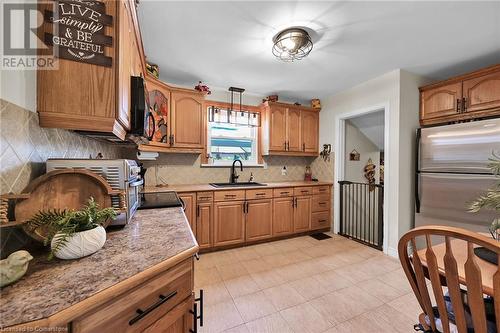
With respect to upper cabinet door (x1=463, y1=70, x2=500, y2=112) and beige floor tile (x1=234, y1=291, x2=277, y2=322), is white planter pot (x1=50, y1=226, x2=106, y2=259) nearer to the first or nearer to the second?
beige floor tile (x1=234, y1=291, x2=277, y2=322)

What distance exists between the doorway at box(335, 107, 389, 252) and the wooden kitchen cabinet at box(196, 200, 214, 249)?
2.21 metres

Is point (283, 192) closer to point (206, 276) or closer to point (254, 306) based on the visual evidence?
point (206, 276)

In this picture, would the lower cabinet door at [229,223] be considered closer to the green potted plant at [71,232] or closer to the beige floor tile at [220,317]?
the beige floor tile at [220,317]

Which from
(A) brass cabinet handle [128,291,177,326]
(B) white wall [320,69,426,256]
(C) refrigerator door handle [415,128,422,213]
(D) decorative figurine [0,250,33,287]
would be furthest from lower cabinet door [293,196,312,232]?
(D) decorative figurine [0,250,33,287]

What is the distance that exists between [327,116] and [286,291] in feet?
Result: 9.96

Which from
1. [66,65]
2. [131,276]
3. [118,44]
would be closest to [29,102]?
[66,65]

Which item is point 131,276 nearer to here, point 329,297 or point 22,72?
point 22,72

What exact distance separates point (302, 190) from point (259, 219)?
903mm

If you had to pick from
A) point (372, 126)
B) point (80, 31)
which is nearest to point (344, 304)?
point (80, 31)

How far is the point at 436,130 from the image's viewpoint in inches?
102

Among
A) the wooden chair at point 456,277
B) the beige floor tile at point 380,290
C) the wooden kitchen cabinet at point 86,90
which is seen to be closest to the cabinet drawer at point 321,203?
the beige floor tile at point 380,290

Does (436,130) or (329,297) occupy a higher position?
(436,130)

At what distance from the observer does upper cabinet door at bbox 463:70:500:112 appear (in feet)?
7.41

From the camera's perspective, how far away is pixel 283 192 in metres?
3.31
